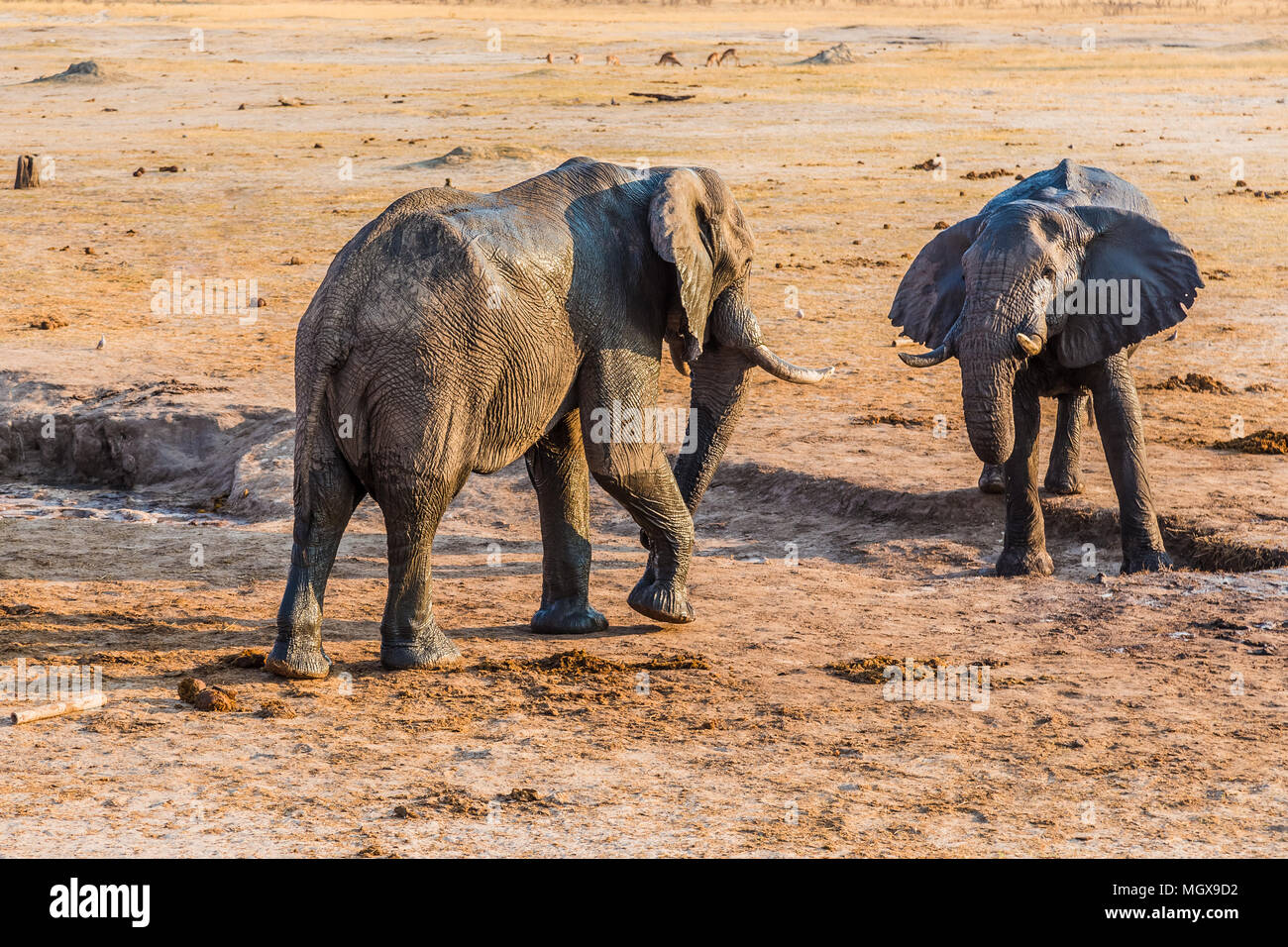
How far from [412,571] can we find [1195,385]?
7.67 metres

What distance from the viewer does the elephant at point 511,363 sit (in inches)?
248

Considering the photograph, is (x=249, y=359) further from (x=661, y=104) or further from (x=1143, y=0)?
(x=1143, y=0)

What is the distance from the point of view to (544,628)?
7.54 metres

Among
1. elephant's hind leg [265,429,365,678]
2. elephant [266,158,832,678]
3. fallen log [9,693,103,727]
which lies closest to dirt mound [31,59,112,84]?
elephant [266,158,832,678]

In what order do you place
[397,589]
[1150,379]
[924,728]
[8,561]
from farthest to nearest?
[1150,379] < [8,561] < [397,589] < [924,728]

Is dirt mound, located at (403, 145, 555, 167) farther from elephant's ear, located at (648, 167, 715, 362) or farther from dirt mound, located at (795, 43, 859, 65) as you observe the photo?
dirt mound, located at (795, 43, 859, 65)

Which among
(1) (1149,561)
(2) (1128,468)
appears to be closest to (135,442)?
(2) (1128,468)

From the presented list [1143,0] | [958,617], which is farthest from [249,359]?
[1143,0]

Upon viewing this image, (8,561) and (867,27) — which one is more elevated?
(867,27)

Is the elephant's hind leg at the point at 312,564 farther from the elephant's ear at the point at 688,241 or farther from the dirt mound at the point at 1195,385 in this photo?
the dirt mound at the point at 1195,385

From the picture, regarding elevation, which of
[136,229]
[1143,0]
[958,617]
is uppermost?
[1143,0]

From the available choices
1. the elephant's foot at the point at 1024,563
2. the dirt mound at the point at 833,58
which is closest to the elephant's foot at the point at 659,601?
the elephant's foot at the point at 1024,563

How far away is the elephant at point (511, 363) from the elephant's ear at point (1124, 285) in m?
1.76

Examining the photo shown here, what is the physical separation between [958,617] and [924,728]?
1.77 m
